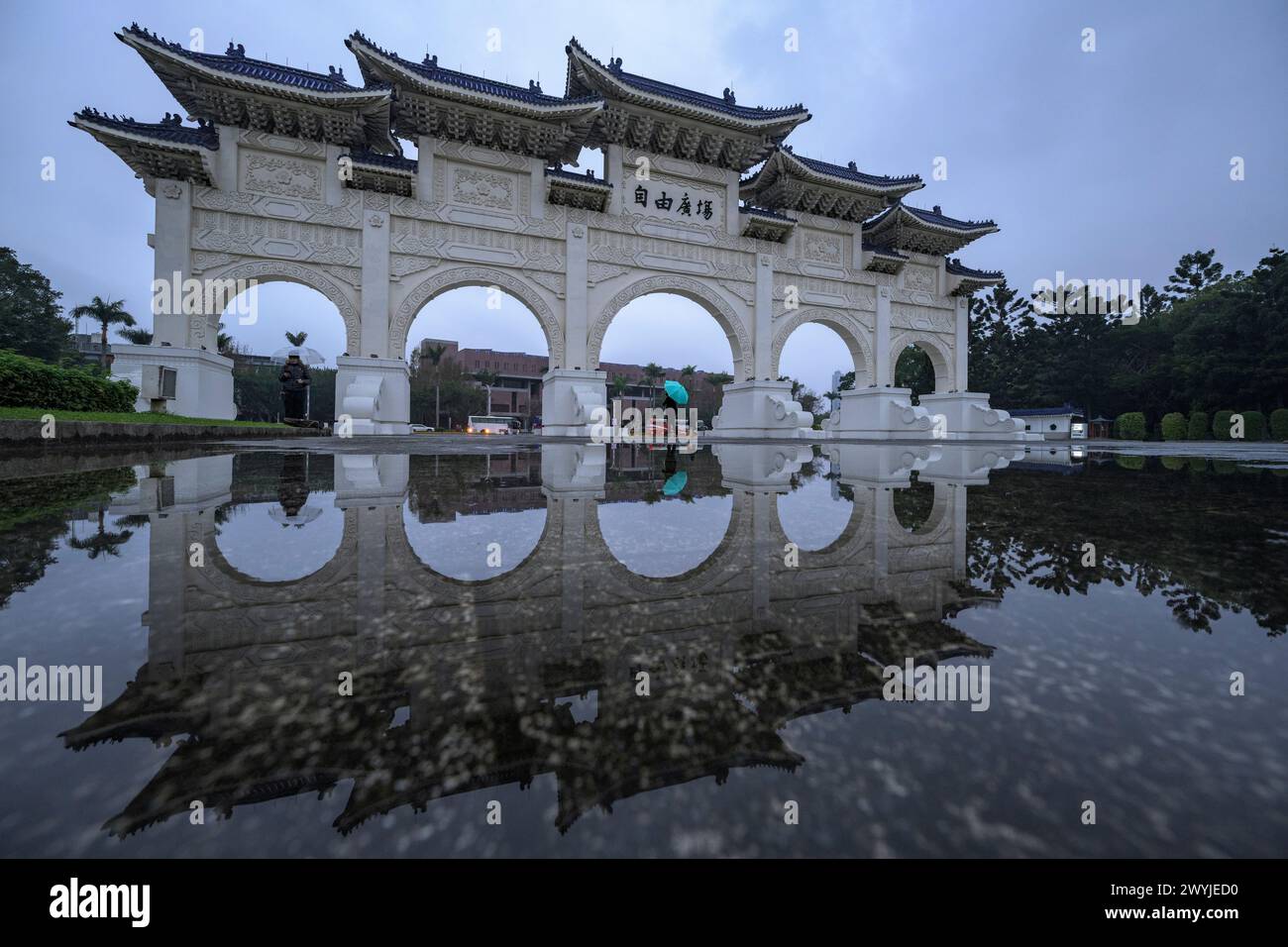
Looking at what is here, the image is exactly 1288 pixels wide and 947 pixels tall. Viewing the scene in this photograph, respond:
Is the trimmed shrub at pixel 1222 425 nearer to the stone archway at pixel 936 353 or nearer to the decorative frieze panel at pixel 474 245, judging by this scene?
the stone archway at pixel 936 353

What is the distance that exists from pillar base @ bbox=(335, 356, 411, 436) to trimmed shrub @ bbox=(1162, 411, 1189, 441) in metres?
38.2

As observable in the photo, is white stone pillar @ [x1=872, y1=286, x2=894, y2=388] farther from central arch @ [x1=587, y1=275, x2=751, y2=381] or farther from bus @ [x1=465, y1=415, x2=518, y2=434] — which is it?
bus @ [x1=465, y1=415, x2=518, y2=434]

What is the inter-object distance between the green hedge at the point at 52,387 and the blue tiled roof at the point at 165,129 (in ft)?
24.6

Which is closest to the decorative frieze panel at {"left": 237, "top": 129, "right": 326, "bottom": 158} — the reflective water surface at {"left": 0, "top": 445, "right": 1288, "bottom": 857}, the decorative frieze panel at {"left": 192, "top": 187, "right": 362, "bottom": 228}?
the decorative frieze panel at {"left": 192, "top": 187, "right": 362, "bottom": 228}

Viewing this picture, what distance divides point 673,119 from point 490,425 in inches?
897

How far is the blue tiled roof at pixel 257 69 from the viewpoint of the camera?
11.2 metres

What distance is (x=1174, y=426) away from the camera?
2847cm

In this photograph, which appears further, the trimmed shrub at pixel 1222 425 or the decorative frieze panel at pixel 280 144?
the trimmed shrub at pixel 1222 425

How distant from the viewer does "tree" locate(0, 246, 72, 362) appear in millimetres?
26875

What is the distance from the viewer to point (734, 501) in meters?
3.30

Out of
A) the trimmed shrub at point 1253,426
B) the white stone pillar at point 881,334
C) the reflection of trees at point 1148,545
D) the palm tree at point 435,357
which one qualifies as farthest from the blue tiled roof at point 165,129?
the trimmed shrub at point 1253,426

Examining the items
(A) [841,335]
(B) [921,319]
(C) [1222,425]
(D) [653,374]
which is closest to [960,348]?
(B) [921,319]
